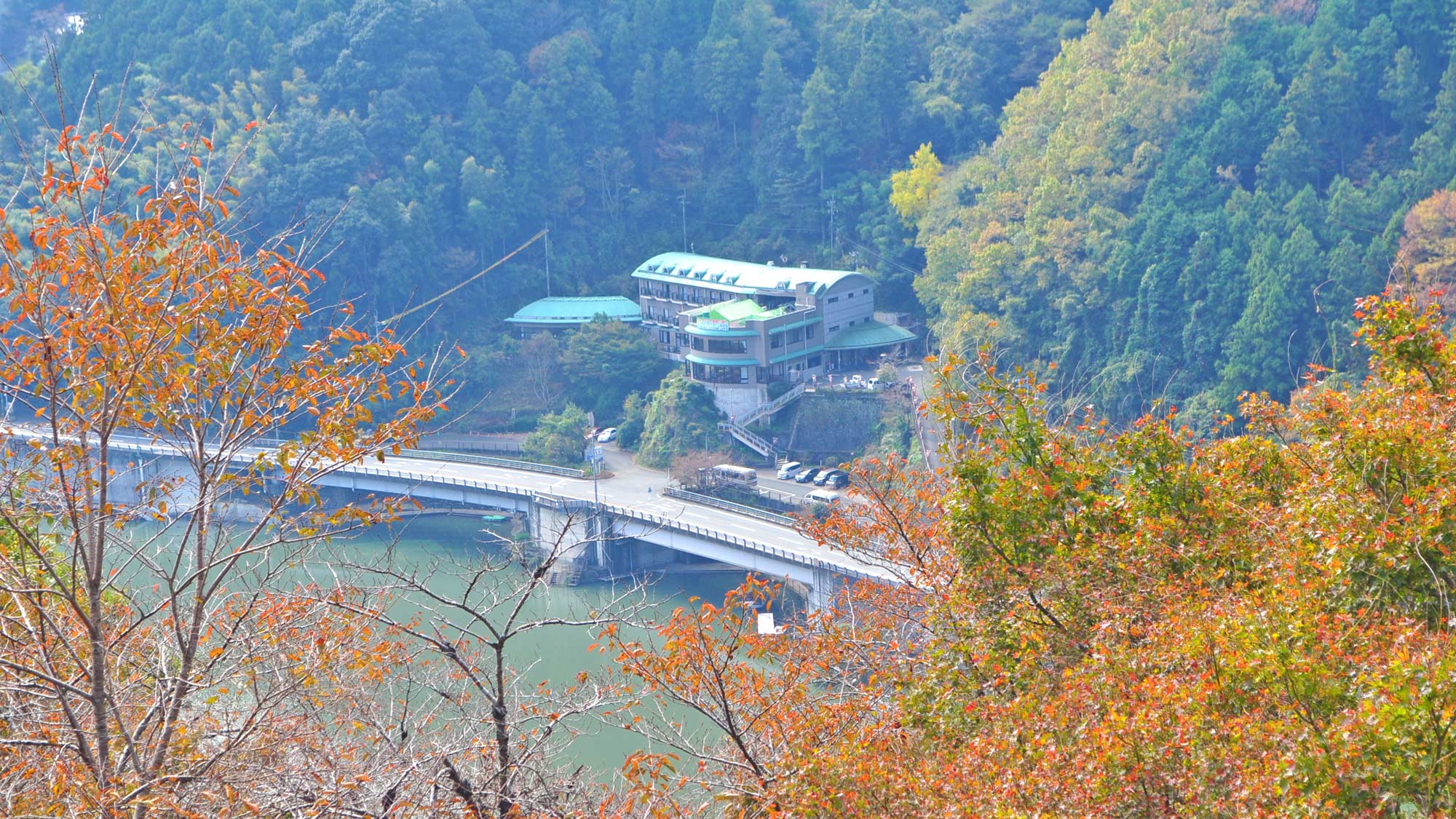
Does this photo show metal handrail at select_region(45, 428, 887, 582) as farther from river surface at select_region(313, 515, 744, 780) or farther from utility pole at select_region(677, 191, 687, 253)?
utility pole at select_region(677, 191, 687, 253)

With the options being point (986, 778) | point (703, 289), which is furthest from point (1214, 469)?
point (703, 289)

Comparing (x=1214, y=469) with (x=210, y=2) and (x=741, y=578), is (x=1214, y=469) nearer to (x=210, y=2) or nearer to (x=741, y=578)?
(x=741, y=578)

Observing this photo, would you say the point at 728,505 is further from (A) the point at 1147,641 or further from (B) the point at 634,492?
(A) the point at 1147,641

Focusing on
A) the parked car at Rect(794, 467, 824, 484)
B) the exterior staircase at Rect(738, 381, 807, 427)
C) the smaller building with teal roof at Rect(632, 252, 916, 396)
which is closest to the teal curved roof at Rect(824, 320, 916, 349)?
the smaller building with teal roof at Rect(632, 252, 916, 396)

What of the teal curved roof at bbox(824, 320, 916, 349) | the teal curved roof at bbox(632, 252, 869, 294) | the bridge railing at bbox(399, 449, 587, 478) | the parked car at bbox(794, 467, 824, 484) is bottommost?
the parked car at bbox(794, 467, 824, 484)

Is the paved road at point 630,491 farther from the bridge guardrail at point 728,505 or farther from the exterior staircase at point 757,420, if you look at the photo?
the exterior staircase at point 757,420

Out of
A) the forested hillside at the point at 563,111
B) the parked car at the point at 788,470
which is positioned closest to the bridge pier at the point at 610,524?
the parked car at the point at 788,470
